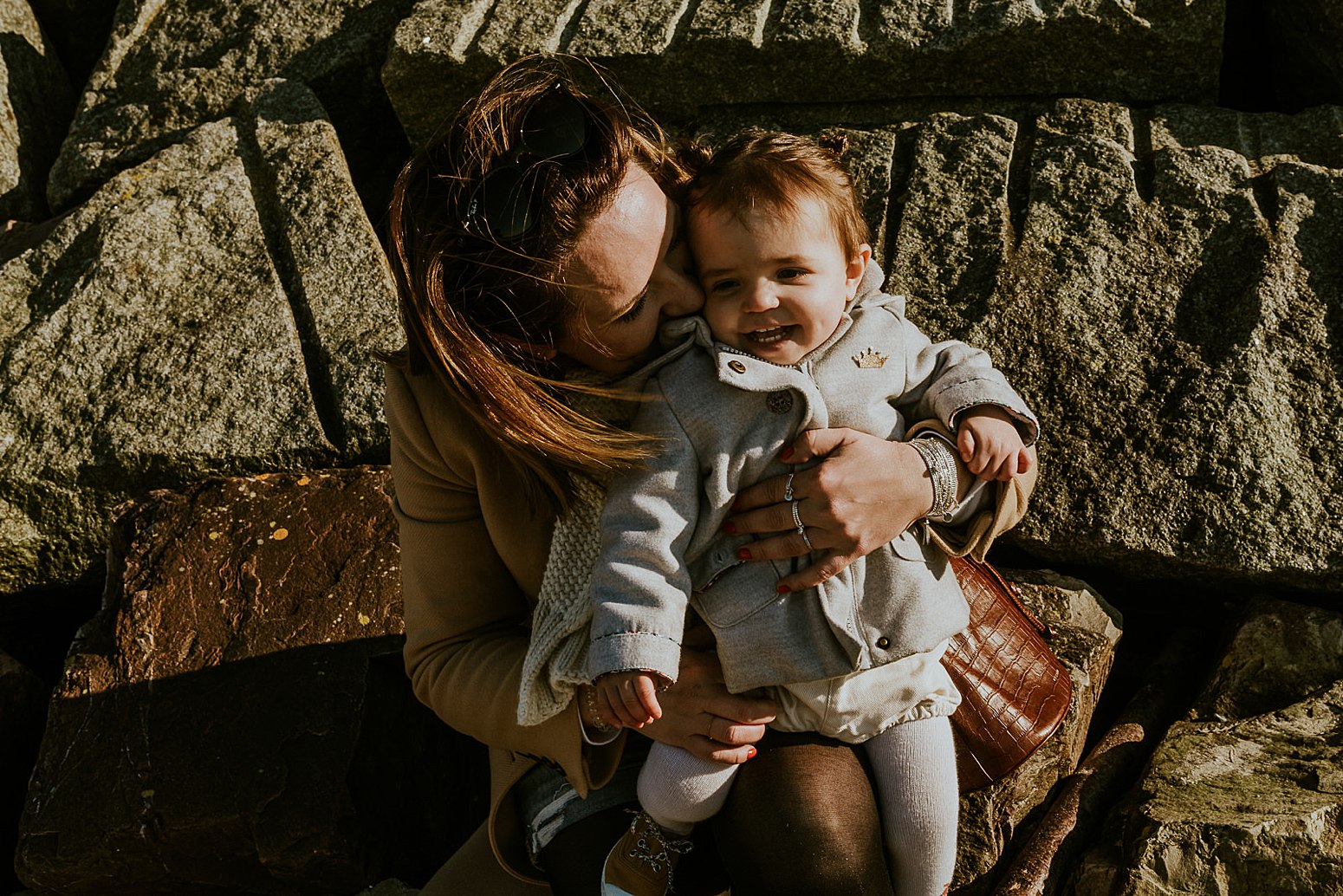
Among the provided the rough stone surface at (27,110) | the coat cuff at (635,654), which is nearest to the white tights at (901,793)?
the coat cuff at (635,654)

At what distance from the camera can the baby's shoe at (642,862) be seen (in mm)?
1903

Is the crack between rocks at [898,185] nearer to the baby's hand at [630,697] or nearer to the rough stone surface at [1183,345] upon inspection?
the rough stone surface at [1183,345]

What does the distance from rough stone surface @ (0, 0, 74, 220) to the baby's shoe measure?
3.16m

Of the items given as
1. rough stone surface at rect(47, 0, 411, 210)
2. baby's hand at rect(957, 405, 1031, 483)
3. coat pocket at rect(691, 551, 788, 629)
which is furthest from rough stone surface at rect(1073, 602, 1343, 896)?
rough stone surface at rect(47, 0, 411, 210)

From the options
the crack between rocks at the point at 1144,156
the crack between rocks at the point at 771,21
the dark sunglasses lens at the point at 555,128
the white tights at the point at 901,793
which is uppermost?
the dark sunglasses lens at the point at 555,128

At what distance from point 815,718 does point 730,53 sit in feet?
6.39

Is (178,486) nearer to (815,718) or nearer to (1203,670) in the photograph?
(815,718)

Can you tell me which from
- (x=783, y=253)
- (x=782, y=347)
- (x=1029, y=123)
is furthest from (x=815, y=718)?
(x=1029, y=123)

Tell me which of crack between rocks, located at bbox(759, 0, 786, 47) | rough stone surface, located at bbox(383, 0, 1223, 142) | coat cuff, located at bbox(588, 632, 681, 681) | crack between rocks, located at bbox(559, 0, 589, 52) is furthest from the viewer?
crack between rocks, located at bbox(559, 0, 589, 52)

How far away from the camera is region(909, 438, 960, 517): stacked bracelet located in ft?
6.21

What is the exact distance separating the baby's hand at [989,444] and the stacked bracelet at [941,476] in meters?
0.03

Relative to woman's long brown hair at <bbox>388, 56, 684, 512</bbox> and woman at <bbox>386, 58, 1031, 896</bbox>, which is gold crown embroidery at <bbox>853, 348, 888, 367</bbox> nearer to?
woman at <bbox>386, 58, 1031, 896</bbox>

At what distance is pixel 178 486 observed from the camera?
3025 millimetres

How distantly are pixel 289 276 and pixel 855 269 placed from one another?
1817 millimetres
